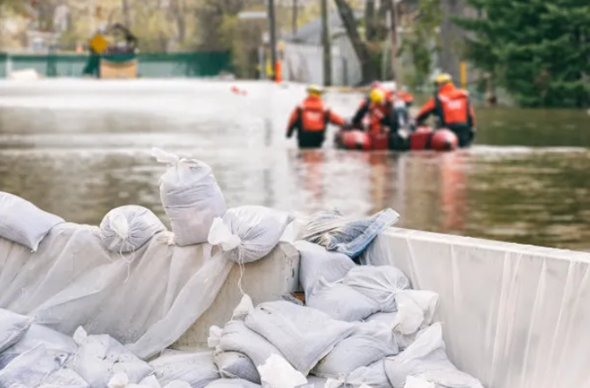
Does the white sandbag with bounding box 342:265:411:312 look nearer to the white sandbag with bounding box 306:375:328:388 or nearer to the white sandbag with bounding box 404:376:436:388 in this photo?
the white sandbag with bounding box 306:375:328:388

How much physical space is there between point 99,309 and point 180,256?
0.48m

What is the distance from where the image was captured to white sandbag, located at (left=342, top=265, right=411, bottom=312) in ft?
22.4

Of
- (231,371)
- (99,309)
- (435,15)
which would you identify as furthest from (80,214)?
(435,15)

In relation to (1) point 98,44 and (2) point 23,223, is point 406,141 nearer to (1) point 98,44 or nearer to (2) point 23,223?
(2) point 23,223

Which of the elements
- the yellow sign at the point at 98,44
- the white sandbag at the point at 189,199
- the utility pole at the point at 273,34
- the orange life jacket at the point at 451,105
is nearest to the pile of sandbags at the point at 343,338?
the white sandbag at the point at 189,199

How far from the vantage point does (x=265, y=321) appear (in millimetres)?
6676

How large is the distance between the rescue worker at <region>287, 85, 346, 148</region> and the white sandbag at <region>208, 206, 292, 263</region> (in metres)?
17.3

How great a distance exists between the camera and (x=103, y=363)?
6656mm

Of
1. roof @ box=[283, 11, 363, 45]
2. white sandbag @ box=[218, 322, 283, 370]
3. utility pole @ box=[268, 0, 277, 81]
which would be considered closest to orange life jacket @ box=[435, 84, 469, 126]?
white sandbag @ box=[218, 322, 283, 370]

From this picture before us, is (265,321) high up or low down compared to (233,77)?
up

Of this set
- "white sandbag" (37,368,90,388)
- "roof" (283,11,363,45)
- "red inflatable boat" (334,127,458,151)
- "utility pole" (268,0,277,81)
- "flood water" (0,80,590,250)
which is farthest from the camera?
"roof" (283,11,363,45)

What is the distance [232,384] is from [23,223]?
142 cm

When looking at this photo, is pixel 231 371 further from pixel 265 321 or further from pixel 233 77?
pixel 233 77

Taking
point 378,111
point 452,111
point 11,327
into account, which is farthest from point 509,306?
point 452,111
